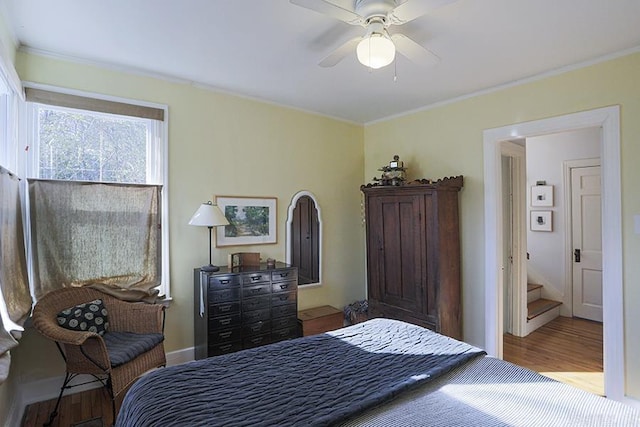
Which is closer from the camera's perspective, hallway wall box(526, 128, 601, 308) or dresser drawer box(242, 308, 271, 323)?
dresser drawer box(242, 308, 271, 323)

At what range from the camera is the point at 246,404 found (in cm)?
133

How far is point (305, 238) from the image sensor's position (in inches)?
161

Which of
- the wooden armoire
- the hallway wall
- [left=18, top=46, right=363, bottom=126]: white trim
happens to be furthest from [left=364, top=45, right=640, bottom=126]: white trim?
the hallway wall

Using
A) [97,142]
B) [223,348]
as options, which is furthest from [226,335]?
[97,142]

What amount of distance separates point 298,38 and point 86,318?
2500 millimetres

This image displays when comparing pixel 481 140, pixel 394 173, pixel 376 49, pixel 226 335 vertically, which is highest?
pixel 376 49

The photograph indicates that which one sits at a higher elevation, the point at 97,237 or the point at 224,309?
the point at 97,237

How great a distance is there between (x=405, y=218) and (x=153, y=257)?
2429 millimetres

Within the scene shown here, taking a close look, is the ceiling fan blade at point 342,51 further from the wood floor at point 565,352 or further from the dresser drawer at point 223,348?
the wood floor at point 565,352

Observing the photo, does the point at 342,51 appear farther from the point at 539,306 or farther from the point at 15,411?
the point at 539,306

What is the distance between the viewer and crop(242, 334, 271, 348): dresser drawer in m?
3.14

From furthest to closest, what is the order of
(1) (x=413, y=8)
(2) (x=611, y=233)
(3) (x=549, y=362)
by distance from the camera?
1. (3) (x=549, y=362)
2. (2) (x=611, y=233)
3. (1) (x=413, y=8)

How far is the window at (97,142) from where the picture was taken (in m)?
2.63

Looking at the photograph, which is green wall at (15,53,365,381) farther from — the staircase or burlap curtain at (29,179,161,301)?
the staircase
